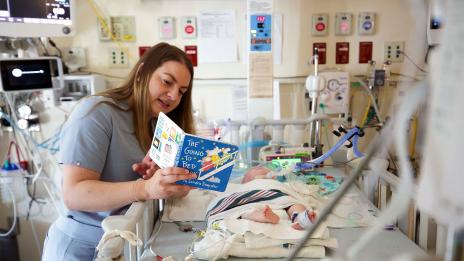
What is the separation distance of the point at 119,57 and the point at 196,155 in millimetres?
1670

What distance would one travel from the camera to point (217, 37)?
8.41 feet

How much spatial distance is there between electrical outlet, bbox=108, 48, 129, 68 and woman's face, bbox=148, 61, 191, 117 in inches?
45.1

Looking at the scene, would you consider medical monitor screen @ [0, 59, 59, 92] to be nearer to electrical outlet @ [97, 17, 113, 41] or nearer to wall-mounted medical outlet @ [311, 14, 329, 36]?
electrical outlet @ [97, 17, 113, 41]

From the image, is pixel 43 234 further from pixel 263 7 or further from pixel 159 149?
pixel 263 7

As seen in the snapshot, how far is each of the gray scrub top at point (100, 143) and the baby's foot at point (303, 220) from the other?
0.64 metres

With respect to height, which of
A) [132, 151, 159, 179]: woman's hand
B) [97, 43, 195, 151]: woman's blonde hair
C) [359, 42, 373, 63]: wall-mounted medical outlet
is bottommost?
[132, 151, 159, 179]: woman's hand

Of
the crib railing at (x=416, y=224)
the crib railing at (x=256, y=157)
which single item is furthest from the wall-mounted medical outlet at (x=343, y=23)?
the crib railing at (x=416, y=224)

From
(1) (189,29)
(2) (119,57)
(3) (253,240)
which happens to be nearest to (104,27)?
(2) (119,57)

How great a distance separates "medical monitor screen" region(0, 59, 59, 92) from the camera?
2.12 metres

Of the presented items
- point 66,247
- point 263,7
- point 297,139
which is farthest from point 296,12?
point 66,247

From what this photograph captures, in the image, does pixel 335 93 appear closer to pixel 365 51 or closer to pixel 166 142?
pixel 365 51

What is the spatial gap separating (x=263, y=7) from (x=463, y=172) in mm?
2079

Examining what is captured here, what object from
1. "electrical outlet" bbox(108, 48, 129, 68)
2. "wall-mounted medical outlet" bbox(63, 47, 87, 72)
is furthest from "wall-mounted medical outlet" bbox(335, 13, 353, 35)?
"wall-mounted medical outlet" bbox(63, 47, 87, 72)

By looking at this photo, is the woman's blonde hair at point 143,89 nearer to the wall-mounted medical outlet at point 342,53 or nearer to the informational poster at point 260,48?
the informational poster at point 260,48
